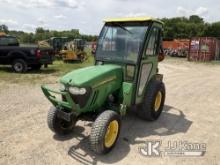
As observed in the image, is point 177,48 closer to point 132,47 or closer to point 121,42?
point 121,42

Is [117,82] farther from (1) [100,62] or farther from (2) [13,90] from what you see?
(2) [13,90]

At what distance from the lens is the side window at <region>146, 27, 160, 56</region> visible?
19.5ft

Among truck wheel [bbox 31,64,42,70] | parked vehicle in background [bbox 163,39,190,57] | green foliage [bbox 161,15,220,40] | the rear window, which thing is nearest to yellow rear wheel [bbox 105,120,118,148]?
truck wheel [bbox 31,64,42,70]

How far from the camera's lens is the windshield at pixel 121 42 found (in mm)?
5684

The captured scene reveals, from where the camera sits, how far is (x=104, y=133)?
463 centimetres

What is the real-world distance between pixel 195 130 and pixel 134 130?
1.31 metres

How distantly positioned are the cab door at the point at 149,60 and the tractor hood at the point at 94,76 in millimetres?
493

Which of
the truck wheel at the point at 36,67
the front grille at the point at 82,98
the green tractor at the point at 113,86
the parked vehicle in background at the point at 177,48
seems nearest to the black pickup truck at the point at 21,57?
the truck wheel at the point at 36,67

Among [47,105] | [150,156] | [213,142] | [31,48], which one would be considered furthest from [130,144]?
[31,48]

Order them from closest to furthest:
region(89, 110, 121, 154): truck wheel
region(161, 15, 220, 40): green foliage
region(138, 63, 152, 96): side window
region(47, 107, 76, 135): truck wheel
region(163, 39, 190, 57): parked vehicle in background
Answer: region(89, 110, 121, 154): truck wheel < region(47, 107, 76, 135): truck wheel < region(138, 63, 152, 96): side window < region(163, 39, 190, 57): parked vehicle in background < region(161, 15, 220, 40): green foliage

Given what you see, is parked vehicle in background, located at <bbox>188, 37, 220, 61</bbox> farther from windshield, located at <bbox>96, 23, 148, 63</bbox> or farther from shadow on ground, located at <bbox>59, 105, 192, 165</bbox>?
windshield, located at <bbox>96, 23, 148, 63</bbox>

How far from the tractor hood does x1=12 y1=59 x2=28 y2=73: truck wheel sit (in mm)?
8678

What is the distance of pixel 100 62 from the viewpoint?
6008 mm

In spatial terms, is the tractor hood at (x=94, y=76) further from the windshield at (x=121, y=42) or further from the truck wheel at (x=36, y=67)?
the truck wheel at (x=36, y=67)
